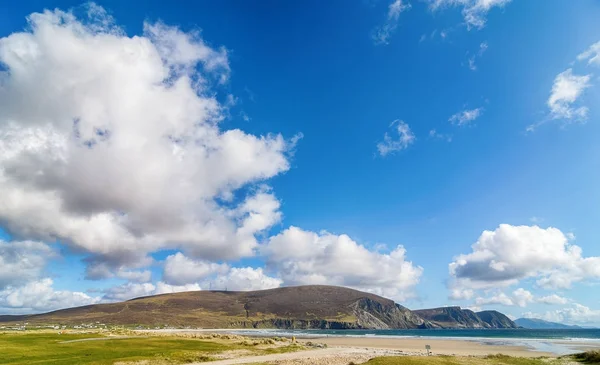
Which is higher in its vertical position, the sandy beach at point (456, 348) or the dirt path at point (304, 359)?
the dirt path at point (304, 359)

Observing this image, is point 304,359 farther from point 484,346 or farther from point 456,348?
point 484,346

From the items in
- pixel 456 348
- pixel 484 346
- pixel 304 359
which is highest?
pixel 304 359

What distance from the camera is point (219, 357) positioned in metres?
58.0

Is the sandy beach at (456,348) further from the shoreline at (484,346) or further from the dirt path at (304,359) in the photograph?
the dirt path at (304,359)

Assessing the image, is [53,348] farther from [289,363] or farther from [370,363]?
[370,363]

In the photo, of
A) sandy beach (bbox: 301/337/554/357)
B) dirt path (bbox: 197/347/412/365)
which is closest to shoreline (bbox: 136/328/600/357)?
sandy beach (bbox: 301/337/554/357)

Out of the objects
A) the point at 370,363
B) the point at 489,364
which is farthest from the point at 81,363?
the point at 489,364

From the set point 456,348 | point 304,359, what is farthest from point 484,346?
point 304,359

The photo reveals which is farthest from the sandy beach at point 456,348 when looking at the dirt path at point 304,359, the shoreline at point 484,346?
the dirt path at point 304,359

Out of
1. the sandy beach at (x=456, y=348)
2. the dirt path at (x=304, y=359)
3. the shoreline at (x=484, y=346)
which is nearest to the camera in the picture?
the dirt path at (x=304, y=359)

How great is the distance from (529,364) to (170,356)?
5201 cm

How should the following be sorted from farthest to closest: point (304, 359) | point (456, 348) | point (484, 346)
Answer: point (484, 346)
point (456, 348)
point (304, 359)

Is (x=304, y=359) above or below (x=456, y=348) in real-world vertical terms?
above

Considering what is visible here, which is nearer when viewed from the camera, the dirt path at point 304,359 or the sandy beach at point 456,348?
the dirt path at point 304,359
